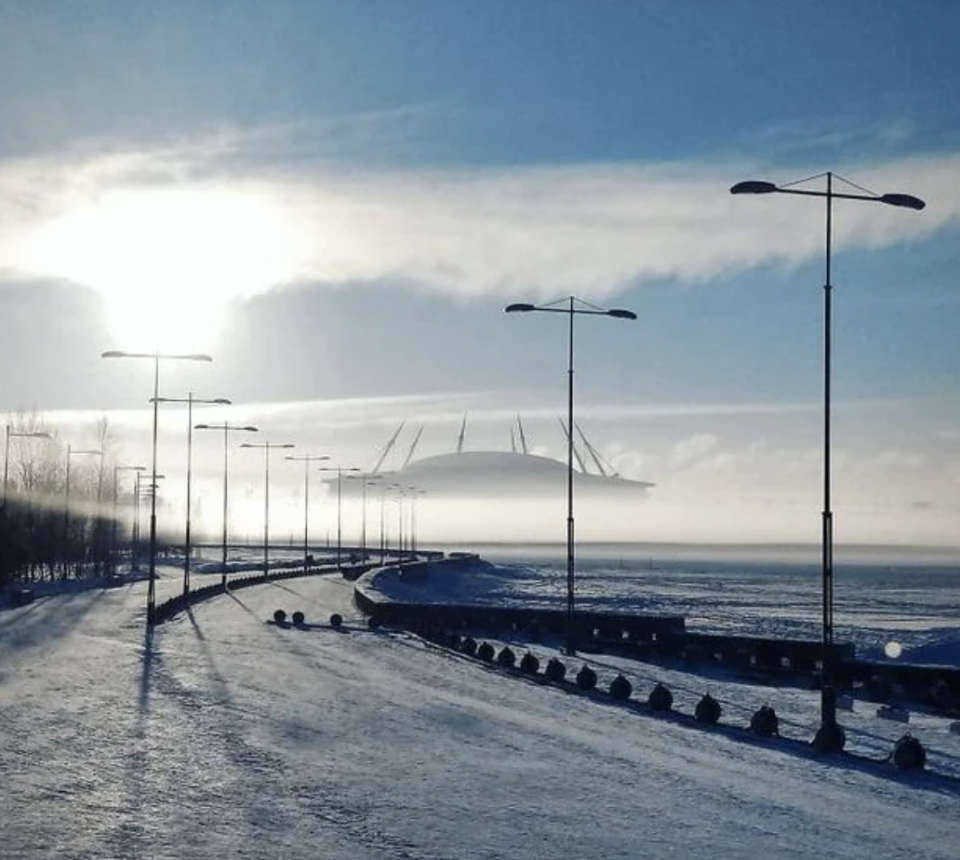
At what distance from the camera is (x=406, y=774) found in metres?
21.8

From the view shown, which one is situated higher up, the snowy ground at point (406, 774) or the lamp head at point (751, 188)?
the lamp head at point (751, 188)

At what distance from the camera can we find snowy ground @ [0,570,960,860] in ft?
55.2

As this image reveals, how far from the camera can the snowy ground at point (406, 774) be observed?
662 inches

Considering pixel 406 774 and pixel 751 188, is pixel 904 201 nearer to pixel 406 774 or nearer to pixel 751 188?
pixel 751 188

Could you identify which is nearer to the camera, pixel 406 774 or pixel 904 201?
pixel 406 774

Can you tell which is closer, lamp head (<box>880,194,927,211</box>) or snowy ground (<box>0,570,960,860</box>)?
snowy ground (<box>0,570,960,860</box>)

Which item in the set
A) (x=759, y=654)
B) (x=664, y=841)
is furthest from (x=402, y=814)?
(x=759, y=654)

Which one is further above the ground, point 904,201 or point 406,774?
point 904,201

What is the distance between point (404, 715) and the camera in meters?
29.5

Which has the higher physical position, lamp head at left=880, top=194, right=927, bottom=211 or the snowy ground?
lamp head at left=880, top=194, right=927, bottom=211

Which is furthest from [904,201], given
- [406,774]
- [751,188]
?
[406,774]

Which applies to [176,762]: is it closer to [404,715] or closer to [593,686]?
[404,715]

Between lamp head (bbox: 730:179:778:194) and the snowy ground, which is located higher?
lamp head (bbox: 730:179:778:194)

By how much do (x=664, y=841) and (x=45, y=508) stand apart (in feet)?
424
